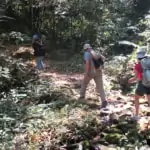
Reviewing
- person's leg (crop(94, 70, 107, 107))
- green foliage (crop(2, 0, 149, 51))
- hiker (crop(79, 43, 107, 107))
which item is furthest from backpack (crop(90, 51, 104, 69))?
green foliage (crop(2, 0, 149, 51))

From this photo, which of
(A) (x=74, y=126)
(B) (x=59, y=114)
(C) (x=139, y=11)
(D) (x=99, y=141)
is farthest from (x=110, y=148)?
(C) (x=139, y=11)

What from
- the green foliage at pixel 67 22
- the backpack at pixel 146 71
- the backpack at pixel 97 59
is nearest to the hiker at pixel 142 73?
the backpack at pixel 146 71

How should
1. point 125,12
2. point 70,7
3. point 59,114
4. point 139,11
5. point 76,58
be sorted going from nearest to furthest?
1. point 59,114
2. point 76,58
3. point 70,7
4. point 125,12
5. point 139,11

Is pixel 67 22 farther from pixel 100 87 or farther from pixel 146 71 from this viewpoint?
pixel 146 71

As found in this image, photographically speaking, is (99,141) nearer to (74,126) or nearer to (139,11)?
(74,126)

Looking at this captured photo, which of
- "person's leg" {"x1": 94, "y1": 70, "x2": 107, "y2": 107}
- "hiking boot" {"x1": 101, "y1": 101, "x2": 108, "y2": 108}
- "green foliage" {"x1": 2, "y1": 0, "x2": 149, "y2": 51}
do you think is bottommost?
"hiking boot" {"x1": 101, "y1": 101, "x2": 108, "y2": 108}

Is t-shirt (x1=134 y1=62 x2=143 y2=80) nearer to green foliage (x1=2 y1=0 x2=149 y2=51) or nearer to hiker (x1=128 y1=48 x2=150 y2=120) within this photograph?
hiker (x1=128 y1=48 x2=150 y2=120)

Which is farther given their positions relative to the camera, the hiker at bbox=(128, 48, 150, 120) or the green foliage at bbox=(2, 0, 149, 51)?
the green foliage at bbox=(2, 0, 149, 51)

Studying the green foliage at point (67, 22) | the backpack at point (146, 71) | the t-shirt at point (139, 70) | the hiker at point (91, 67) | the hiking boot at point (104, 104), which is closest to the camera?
the backpack at point (146, 71)

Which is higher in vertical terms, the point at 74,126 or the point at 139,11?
the point at 139,11

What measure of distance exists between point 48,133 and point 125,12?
661 inches

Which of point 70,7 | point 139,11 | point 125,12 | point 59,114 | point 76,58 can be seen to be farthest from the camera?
point 139,11

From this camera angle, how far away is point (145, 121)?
27.7 feet

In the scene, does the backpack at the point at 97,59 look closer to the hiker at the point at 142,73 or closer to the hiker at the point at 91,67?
the hiker at the point at 91,67
